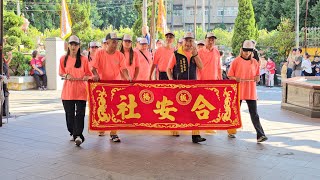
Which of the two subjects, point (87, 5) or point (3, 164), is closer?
point (3, 164)

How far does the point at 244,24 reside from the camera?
27.3m

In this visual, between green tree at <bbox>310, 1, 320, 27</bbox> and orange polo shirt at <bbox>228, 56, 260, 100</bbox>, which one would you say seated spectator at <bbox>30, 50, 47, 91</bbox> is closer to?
orange polo shirt at <bbox>228, 56, 260, 100</bbox>

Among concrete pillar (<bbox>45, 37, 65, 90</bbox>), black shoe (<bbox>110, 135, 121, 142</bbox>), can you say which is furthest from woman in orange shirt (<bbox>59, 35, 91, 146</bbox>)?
concrete pillar (<bbox>45, 37, 65, 90</bbox>)

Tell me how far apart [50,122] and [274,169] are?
488 cm

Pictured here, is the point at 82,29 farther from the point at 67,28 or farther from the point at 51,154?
the point at 51,154

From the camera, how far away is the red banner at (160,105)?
6.67 metres

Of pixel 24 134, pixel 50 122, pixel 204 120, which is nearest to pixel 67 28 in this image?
pixel 50 122

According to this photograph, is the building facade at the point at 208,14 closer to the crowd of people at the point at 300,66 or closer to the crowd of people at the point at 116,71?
the crowd of people at the point at 300,66

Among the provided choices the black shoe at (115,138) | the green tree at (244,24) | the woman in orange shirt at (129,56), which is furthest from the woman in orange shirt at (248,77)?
the green tree at (244,24)

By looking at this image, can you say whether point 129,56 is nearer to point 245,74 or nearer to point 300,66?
point 245,74

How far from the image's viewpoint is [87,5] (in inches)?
1334

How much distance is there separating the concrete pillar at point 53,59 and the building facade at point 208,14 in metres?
37.1

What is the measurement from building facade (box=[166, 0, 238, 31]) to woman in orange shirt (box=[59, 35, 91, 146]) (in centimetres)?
4518

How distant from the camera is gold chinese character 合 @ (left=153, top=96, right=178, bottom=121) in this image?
670cm
